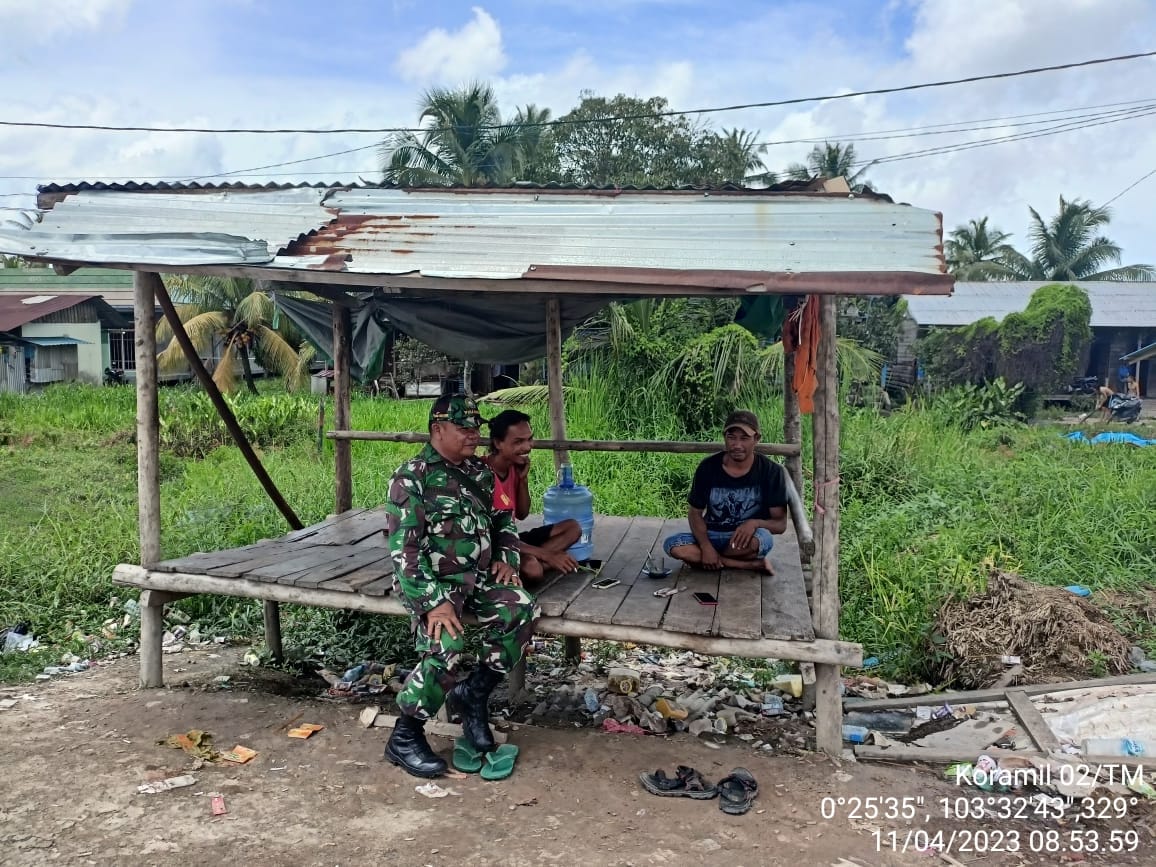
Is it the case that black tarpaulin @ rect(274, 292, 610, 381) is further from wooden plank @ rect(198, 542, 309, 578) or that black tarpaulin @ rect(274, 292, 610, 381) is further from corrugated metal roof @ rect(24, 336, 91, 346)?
corrugated metal roof @ rect(24, 336, 91, 346)

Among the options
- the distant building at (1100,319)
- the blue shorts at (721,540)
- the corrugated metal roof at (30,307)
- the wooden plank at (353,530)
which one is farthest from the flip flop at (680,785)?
the corrugated metal roof at (30,307)

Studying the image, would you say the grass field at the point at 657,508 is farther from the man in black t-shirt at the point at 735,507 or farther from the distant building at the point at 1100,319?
the distant building at the point at 1100,319

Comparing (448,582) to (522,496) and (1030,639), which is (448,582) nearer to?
(522,496)

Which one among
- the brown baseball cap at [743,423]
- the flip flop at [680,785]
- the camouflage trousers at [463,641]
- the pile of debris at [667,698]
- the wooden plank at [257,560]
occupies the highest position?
the brown baseball cap at [743,423]

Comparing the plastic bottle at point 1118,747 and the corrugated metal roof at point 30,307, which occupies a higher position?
the corrugated metal roof at point 30,307

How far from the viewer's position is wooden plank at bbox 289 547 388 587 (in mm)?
4375

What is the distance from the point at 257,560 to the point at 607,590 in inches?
78.5

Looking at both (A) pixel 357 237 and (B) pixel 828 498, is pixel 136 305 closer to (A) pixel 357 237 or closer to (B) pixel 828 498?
(A) pixel 357 237

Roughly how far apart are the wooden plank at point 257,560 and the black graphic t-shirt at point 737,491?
237 cm

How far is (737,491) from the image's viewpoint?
15.3ft

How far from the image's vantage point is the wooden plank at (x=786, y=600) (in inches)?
149

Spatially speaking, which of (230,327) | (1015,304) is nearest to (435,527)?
(230,327)

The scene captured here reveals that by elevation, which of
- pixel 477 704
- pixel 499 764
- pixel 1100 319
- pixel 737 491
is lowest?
pixel 499 764

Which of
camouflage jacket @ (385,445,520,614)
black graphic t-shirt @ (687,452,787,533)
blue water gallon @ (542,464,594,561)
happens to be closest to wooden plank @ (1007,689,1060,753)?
black graphic t-shirt @ (687,452,787,533)
